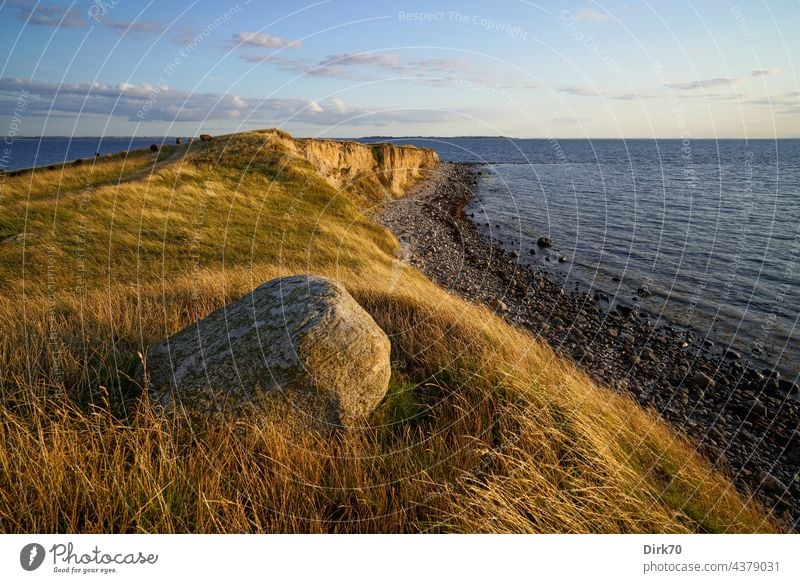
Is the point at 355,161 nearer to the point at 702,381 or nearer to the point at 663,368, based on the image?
the point at 663,368

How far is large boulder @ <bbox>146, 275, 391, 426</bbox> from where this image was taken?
4664 millimetres

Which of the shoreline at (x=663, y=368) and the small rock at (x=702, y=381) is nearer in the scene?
the shoreline at (x=663, y=368)

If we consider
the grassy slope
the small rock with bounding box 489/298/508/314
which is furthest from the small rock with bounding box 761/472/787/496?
the small rock with bounding box 489/298/508/314

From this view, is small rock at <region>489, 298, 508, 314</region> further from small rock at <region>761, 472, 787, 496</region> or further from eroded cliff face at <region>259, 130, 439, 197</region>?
eroded cliff face at <region>259, 130, 439, 197</region>

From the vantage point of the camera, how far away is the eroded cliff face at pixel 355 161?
34.3 m

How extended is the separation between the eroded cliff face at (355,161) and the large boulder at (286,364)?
2154 centimetres

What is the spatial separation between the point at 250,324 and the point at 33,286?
1056cm

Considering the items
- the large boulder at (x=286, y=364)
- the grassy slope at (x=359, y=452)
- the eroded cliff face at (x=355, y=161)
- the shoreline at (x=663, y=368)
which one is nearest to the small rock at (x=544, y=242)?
the shoreline at (x=663, y=368)

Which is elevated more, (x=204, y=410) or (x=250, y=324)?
(x=250, y=324)

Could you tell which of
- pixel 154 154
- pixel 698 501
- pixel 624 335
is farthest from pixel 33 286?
pixel 154 154

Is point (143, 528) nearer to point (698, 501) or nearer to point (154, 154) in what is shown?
point (698, 501)

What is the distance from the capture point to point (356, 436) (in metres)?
4.48
